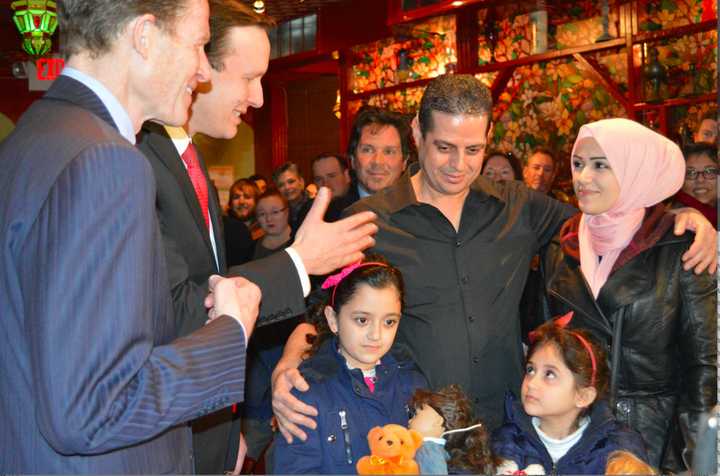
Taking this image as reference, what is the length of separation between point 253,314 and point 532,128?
608 centimetres

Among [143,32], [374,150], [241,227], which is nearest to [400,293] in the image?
[143,32]

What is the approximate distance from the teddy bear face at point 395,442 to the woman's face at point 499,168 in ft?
10.7

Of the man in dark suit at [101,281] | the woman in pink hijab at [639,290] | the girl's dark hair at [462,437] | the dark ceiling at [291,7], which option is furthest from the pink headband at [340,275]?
the dark ceiling at [291,7]

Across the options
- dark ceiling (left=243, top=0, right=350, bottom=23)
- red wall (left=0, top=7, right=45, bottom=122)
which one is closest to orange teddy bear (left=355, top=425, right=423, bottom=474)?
dark ceiling (left=243, top=0, right=350, bottom=23)

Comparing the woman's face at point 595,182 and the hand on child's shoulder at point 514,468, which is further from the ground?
the woman's face at point 595,182

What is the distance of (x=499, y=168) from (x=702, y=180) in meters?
1.30

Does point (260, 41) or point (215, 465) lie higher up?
point (260, 41)

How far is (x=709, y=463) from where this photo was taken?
1481 millimetres

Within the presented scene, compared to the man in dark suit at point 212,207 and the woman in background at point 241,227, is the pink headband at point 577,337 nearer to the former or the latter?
the man in dark suit at point 212,207

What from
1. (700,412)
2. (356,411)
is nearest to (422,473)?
(356,411)

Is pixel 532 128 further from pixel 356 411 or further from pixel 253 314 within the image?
pixel 253 314

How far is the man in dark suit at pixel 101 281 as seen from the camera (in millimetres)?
1269

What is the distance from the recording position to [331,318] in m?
2.83

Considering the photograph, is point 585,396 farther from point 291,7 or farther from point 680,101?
point 291,7
